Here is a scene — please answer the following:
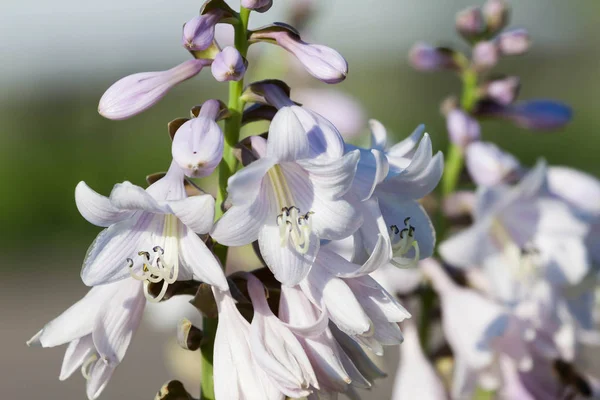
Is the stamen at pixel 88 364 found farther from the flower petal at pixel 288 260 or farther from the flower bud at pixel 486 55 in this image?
the flower bud at pixel 486 55

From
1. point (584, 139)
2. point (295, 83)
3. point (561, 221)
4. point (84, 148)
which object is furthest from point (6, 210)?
point (561, 221)

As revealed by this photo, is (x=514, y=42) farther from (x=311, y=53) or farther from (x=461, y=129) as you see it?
(x=311, y=53)

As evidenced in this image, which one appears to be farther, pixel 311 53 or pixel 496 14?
pixel 496 14

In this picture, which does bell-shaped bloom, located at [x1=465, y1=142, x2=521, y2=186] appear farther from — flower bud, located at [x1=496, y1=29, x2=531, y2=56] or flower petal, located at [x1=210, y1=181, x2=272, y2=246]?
flower petal, located at [x1=210, y1=181, x2=272, y2=246]

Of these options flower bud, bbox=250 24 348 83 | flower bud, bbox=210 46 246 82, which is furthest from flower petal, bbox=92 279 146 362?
flower bud, bbox=250 24 348 83

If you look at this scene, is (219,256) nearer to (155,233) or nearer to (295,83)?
(155,233)

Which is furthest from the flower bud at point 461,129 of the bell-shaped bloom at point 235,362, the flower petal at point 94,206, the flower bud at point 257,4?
the flower petal at point 94,206

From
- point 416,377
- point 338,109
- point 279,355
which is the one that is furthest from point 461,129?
point 279,355
